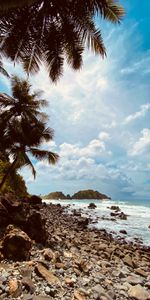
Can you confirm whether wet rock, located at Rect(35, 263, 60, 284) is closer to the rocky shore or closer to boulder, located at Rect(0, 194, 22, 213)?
the rocky shore

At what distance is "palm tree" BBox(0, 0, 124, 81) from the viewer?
9719 millimetres

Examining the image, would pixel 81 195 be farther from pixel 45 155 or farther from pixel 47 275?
pixel 47 275

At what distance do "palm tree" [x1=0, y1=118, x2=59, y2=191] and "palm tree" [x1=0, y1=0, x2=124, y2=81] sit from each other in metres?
9.33

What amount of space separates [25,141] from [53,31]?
11.2m

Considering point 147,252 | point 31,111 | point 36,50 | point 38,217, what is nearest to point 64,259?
point 38,217

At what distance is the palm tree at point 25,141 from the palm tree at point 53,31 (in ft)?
30.6

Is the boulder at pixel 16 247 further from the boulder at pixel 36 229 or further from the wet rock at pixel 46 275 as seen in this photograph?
the boulder at pixel 36 229

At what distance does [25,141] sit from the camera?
20.8 m

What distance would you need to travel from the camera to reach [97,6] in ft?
32.0

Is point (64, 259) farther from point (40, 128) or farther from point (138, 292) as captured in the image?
point (40, 128)

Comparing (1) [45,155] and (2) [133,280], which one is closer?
(2) [133,280]

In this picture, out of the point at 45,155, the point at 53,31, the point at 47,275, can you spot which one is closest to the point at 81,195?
the point at 45,155

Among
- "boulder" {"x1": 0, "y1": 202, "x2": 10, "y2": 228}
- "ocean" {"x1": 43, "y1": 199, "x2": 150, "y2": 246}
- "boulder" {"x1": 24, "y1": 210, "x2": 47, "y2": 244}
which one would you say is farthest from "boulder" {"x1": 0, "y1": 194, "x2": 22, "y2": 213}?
"ocean" {"x1": 43, "y1": 199, "x2": 150, "y2": 246}

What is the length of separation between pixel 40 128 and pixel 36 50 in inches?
433
